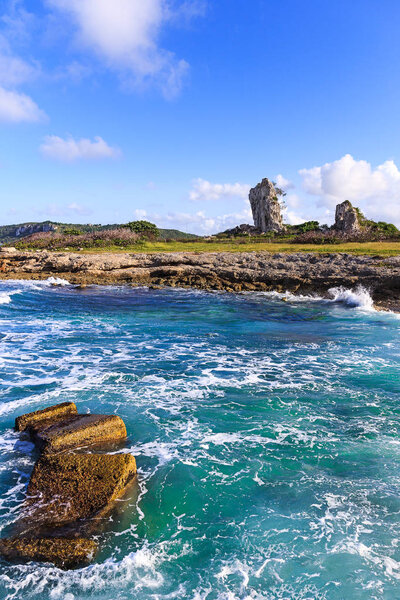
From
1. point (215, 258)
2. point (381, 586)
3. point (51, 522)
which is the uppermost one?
point (215, 258)

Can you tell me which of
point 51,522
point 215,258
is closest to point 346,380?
point 51,522

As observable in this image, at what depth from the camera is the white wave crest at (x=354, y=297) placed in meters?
23.2

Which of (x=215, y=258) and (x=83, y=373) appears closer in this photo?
(x=83, y=373)

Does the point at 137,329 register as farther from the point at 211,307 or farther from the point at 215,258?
the point at 215,258

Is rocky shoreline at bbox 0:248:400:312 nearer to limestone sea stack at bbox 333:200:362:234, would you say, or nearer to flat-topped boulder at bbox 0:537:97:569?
flat-topped boulder at bbox 0:537:97:569

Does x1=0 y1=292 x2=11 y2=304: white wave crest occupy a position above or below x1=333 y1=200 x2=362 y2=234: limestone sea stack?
below

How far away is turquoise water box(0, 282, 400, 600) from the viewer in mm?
4578

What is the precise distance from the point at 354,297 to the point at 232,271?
10177mm

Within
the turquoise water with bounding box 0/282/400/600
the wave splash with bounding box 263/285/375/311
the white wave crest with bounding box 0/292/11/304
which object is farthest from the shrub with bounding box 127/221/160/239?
the turquoise water with bounding box 0/282/400/600

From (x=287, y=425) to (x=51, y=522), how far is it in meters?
4.92

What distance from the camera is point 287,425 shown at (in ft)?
26.9

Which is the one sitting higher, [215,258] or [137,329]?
[215,258]

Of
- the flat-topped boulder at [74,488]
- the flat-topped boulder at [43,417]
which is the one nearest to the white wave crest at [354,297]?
the flat-topped boulder at [43,417]

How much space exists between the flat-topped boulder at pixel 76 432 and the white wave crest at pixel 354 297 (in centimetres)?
1892
